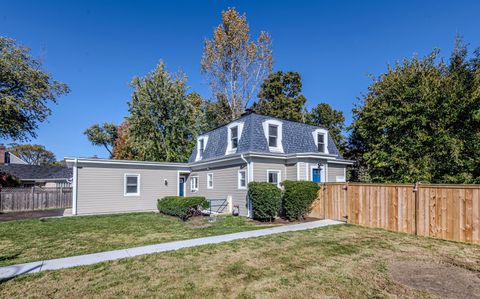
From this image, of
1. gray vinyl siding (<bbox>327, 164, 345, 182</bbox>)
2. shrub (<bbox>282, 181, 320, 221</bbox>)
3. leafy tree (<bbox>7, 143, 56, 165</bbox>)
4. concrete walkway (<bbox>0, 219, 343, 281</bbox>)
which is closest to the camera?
concrete walkway (<bbox>0, 219, 343, 281</bbox>)

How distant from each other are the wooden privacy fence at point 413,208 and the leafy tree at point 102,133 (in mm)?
39048

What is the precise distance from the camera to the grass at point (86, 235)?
677cm

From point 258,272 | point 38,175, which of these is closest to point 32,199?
point 38,175

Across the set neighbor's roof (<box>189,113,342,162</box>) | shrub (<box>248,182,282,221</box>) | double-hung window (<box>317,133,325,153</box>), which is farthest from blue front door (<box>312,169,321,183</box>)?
shrub (<box>248,182,282,221</box>)

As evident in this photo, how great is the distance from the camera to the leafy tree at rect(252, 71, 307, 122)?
28.9m

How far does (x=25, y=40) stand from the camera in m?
18.5

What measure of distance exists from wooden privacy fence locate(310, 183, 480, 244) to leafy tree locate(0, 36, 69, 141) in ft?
68.5

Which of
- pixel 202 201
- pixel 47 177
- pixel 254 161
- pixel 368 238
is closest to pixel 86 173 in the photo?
pixel 202 201

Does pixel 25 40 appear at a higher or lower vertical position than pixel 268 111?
higher

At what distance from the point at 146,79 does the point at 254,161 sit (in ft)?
55.4

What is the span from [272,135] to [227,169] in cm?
313

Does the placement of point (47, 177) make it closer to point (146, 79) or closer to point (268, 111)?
point (146, 79)

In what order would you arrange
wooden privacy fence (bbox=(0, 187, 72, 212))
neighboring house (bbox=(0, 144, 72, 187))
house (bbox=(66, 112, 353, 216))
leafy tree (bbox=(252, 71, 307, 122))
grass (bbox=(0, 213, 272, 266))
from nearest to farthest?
grass (bbox=(0, 213, 272, 266))
house (bbox=(66, 112, 353, 216))
wooden privacy fence (bbox=(0, 187, 72, 212))
neighboring house (bbox=(0, 144, 72, 187))
leafy tree (bbox=(252, 71, 307, 122))

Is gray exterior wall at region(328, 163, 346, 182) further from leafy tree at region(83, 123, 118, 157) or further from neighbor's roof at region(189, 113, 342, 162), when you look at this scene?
leafy tree at region(83, 123, 118, 157)
